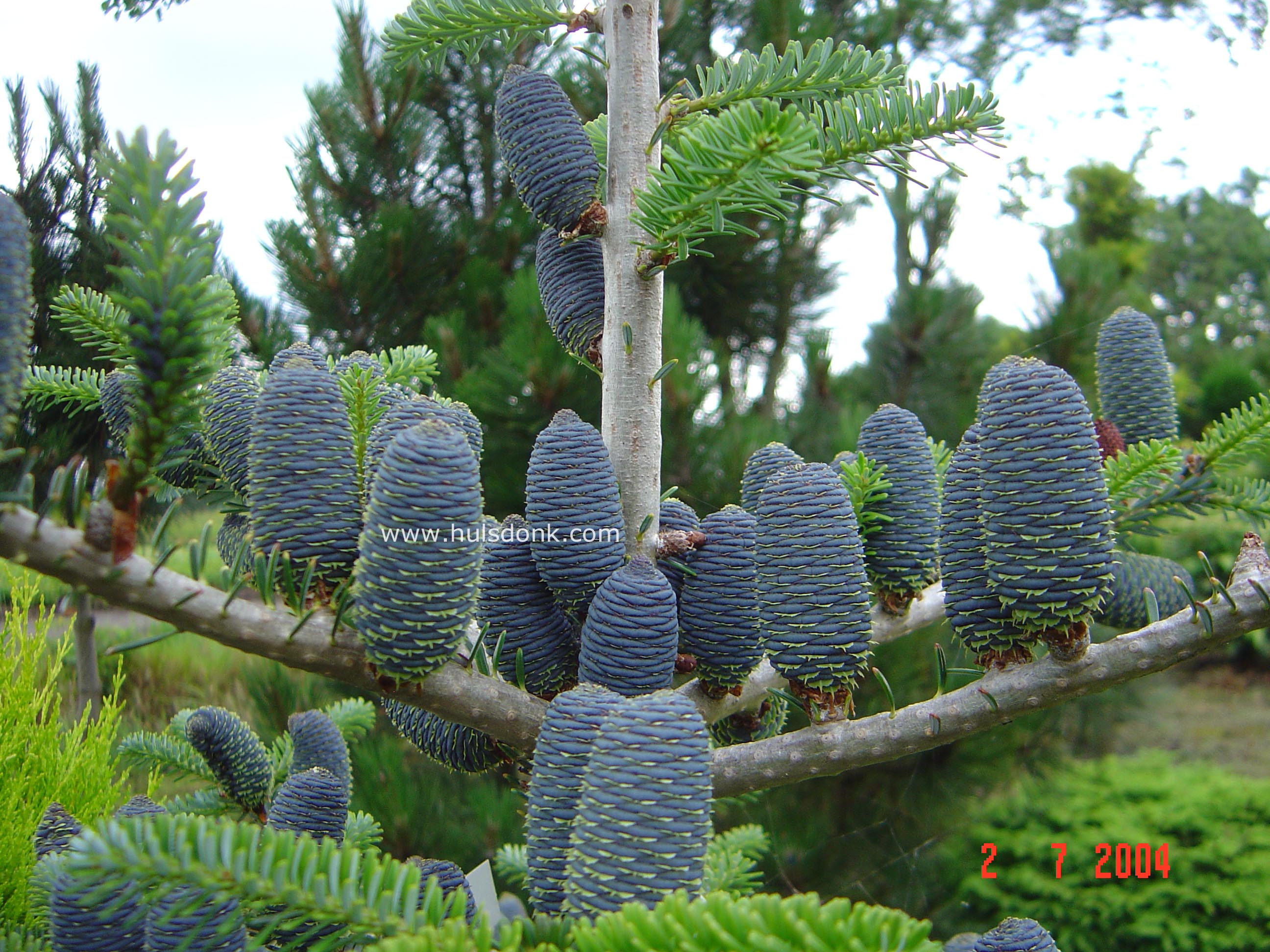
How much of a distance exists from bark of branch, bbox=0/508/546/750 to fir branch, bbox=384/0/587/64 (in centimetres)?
40

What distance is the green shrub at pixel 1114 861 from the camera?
2.49m

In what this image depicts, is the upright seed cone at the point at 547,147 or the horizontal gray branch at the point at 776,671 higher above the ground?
the upright seed cone at the point at 547,147

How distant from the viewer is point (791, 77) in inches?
19.5

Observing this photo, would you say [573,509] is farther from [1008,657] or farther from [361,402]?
[1008,657]

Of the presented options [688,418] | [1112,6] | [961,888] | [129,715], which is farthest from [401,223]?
[1112,6]

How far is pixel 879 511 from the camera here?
57cm

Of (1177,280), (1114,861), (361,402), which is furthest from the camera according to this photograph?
(1177,280)

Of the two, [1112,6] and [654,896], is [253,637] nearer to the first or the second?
[654,896]

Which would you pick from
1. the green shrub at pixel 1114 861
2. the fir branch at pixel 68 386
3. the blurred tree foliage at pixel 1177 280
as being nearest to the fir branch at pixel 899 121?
the fir branch at pixel 68 386

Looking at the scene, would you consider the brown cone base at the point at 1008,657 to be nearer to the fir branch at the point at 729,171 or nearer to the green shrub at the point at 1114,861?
the fir branch at the point at 729,171

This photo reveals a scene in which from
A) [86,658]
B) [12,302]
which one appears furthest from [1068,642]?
[86,658]

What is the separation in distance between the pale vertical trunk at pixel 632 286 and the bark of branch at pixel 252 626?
0.15 meters

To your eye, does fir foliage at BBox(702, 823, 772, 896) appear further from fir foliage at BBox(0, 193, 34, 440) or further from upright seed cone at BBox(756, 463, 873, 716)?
fir foliage at BBox(0, 193, 34, 440)
